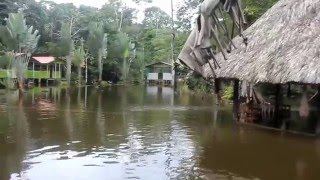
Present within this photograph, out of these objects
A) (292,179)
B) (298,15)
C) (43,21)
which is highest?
(43,21)

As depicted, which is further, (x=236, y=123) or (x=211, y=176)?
(x=236, y=123)

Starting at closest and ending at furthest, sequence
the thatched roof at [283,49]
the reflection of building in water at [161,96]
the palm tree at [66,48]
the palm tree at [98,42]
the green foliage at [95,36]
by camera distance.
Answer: the thatched roof at [283,49] < the reflection of building in water at [161,96] < the green foliage at [95,36] < the palm tree at [66,48] < the palm tree at [98,42]

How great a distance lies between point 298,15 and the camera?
564 inches

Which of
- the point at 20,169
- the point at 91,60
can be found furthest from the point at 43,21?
the point at 20,169

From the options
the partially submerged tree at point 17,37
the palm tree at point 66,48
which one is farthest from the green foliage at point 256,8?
the palm tree at point 66,48

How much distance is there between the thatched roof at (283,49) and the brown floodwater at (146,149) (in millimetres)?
1762

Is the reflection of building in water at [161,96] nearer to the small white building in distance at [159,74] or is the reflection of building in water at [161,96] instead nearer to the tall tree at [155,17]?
the small white building in distance at [159,74]

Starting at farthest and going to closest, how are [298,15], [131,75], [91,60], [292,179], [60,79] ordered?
[131,75], [91,60], [60,79], [298,15], [292,179]

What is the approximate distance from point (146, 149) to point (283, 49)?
216 inches

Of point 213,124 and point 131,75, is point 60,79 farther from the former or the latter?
point 213,124

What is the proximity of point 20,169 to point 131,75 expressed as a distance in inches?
1867

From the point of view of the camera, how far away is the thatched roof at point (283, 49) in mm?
11984

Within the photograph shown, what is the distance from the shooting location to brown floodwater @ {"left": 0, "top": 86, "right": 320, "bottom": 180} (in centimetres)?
820

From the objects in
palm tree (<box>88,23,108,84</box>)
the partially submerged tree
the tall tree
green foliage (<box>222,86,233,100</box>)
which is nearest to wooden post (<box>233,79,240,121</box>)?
green foliage (<box>222,86,233,100</box>)
